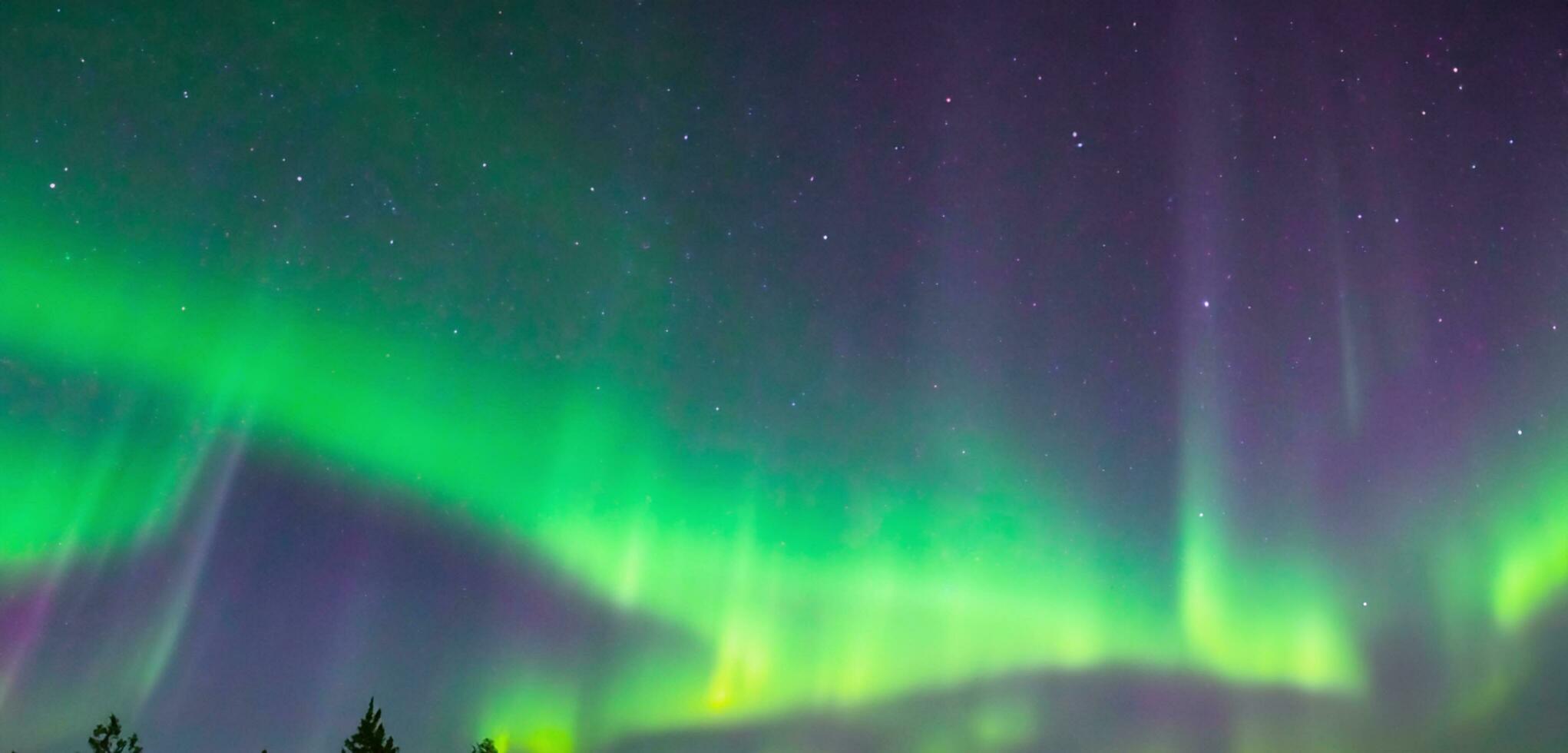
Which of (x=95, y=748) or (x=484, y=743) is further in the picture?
(x=484, y=743)

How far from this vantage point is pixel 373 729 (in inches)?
877

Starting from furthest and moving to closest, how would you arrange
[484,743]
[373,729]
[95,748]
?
[484,743], [95,748], [373,729]

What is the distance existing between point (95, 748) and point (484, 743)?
15407 millimetres

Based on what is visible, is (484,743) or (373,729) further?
(484,743)

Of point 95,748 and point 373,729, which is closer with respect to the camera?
point 373,729

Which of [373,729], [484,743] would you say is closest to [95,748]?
[373,729]

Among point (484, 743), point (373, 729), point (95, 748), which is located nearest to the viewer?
point (373, 729)

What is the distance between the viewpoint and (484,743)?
131ft

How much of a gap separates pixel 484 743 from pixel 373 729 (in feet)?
62.4

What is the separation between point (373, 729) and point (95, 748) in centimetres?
1058

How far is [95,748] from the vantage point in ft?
87.6

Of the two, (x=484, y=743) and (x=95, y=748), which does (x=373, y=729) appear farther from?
(x=484, y=743)
